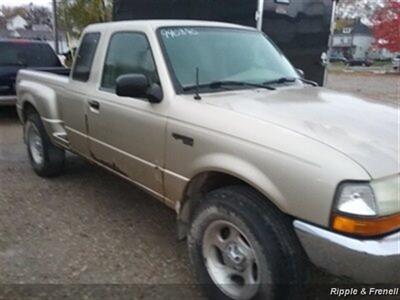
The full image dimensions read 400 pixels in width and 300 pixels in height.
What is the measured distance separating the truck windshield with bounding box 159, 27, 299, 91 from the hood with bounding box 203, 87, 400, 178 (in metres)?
0.24

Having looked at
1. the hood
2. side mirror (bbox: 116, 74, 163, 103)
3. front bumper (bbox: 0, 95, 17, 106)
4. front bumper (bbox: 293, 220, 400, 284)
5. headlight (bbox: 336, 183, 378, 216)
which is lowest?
front bumper (bbox: 0, 95, 17, 106)

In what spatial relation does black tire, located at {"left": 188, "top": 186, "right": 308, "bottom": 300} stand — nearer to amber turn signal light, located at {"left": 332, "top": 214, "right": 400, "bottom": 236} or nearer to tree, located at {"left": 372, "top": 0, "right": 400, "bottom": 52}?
amber turn signal light, located at {"left": 332, "top": 214, "right": 400, "bottom": 236}

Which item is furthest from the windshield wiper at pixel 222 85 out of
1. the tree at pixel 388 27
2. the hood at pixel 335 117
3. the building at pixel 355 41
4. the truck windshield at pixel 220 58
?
the building at pixel 355 41

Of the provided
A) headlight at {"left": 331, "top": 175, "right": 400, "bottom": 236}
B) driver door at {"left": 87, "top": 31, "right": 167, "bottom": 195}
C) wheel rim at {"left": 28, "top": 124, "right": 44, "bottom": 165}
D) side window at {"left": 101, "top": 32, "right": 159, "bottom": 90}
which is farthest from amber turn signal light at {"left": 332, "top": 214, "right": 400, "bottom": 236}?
wheel rim at {"left": 28, "top": 124, "right": 44, "bottom": 165}

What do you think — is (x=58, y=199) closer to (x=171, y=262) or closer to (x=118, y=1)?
(x=171, y=262)

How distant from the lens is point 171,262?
3.58m

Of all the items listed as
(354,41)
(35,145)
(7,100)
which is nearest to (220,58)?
(35,145)

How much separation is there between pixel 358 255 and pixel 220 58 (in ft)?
6.47

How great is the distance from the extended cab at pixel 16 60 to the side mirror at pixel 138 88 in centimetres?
642

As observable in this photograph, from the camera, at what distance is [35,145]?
18.6ft

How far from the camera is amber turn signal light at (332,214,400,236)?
2.24 m

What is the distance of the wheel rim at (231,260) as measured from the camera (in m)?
2.72

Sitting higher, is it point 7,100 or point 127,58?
point 127,58

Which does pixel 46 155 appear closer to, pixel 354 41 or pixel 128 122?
pixel 128 122
